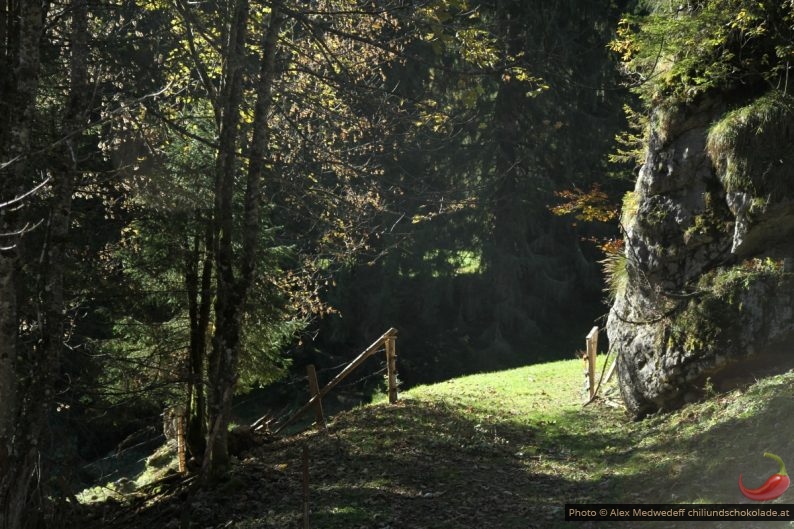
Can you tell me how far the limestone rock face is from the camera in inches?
377

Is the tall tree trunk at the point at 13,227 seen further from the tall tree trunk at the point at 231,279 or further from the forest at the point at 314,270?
the tall tree trunk at the point at 231,279

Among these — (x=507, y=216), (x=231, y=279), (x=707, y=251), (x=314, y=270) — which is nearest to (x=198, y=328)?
(x=231, y=279)

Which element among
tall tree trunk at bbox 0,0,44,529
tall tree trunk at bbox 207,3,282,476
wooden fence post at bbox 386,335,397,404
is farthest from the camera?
wooden fence post at bbox 386,335,397,404

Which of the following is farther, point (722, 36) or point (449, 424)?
point (449, 424)

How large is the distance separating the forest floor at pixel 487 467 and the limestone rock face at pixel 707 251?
570 mm

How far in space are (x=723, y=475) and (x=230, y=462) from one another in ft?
21.9

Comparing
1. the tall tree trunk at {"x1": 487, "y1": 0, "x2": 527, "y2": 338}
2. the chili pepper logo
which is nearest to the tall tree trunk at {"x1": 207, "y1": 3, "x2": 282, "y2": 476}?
the chili pepper logo

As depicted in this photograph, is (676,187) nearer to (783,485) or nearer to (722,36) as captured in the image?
(722,36)

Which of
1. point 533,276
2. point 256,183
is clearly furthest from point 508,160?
point 256,183

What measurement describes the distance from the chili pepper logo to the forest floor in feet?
0.39

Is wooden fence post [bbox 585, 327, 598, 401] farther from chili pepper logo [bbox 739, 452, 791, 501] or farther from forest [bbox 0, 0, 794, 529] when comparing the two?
chili pepper logo [bbox 739, 452, 791, 501]

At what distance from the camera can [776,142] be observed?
958cm

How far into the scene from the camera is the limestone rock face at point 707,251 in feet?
31.4

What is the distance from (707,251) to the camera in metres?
10.5
